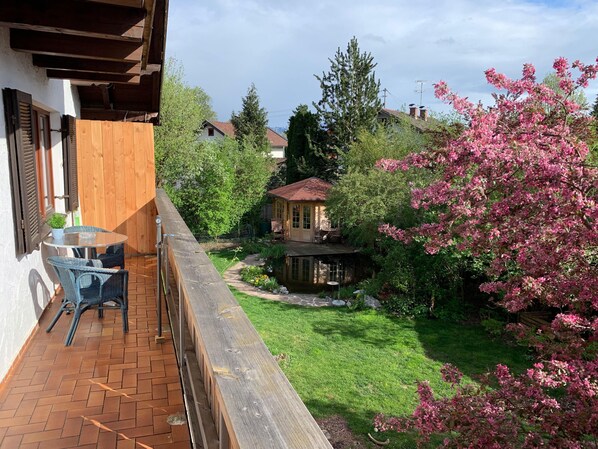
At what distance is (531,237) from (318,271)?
41.8ft

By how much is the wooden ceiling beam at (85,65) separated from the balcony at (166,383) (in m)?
1.43

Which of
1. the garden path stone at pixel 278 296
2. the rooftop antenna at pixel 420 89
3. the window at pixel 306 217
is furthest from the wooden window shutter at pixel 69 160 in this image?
the rooftop antenna at pixel 420 89

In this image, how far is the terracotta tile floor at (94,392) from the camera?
2.38m

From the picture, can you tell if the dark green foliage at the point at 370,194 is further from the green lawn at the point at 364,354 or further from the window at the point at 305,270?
the green lawn at the point at 364,354

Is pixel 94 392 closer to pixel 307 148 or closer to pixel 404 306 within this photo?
pixel 404 306

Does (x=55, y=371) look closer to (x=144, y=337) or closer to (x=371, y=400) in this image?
(x=144, y=337)

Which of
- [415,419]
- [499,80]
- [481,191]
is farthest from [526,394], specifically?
[499,80]

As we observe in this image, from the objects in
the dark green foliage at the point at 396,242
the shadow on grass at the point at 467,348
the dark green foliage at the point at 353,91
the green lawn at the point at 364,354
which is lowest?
the shadow on grass at the point at 467,348

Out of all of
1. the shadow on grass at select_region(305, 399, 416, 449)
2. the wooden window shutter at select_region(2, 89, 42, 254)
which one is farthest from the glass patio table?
the shadow on grass at select_region(305, 399, 416, 449)

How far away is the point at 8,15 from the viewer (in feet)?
8.06

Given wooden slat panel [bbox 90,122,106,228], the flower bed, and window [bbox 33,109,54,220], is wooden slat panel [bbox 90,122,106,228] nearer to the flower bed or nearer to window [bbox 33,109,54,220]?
window [bbox 33,109,54,220]

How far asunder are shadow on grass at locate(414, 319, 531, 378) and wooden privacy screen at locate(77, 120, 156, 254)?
6.66 metres

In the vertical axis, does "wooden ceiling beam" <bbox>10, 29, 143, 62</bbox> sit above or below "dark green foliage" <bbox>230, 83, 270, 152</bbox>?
below

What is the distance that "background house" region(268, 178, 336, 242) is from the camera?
20.7 m
